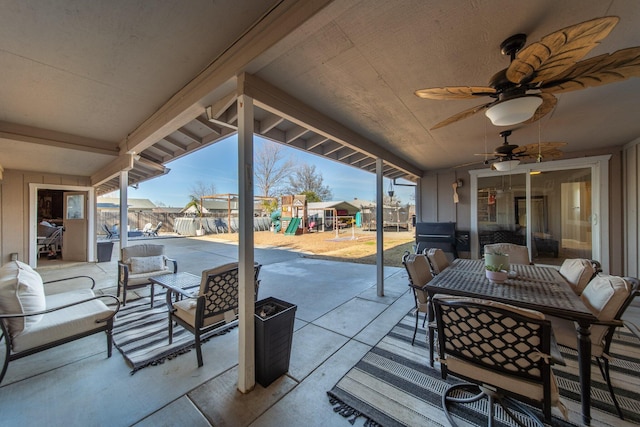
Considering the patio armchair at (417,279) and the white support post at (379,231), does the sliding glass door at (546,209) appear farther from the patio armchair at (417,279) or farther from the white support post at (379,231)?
the patio armchair at (417,279)

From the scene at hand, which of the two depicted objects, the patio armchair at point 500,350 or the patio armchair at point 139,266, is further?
the patio armchair at point 139,266

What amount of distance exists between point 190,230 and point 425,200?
1466cm

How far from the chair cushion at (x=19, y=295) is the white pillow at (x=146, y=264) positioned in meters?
1.47

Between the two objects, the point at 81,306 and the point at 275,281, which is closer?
the point at 81,306

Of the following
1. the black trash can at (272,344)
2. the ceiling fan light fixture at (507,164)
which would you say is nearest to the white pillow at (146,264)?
the black trash can at (272,344)

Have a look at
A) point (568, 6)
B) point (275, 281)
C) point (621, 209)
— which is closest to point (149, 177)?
point (275, 281)

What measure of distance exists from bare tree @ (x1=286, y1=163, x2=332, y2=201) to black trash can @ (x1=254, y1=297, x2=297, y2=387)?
63.8ft

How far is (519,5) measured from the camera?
1371 millimetres

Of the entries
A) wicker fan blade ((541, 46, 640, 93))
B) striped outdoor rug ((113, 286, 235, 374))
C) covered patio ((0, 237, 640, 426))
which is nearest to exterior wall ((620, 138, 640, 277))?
covered patio ((0, 237, 640, 426))

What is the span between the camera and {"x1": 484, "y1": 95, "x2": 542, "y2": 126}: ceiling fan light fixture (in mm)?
1604

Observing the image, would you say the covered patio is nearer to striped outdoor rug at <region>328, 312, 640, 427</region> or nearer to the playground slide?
striped outdoor rug at <region>328, 312, 640, 427</region>

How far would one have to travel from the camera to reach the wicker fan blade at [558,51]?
110cm

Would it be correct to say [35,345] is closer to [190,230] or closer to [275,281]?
[275,281]

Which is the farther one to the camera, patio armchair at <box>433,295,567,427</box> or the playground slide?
the playground slide
